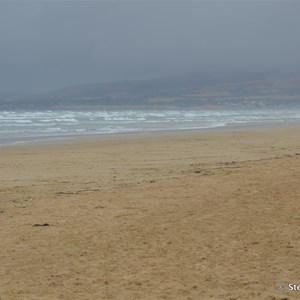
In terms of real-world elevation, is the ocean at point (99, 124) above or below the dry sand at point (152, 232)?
below

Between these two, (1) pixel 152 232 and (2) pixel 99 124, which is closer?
(1) pixel 152 232

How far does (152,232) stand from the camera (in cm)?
735

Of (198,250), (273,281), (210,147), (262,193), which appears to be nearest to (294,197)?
(262,193)

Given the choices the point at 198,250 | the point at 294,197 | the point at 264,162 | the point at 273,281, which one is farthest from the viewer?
the point at 264,162

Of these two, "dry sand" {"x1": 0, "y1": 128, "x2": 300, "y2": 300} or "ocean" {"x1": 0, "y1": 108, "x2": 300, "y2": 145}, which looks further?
"ocean" {"x1": 0, "y1": 108, "x2": 300, "y2": 145}

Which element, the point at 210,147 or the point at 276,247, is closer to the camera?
the point at 276,247

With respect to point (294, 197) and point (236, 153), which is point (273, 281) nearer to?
point (294, 197)

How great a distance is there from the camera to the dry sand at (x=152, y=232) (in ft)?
17.8

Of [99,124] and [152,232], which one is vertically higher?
[152,232]

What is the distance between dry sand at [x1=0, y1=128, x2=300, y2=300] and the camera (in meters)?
5.43

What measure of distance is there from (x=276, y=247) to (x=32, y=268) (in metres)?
2.80

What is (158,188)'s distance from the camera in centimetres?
1030

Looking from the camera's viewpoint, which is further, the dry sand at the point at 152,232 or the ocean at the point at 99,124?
the ocean at the point at 99,124

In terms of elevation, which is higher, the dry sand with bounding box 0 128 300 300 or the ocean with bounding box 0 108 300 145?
the dry sand with bounding box 0 128 300 300
